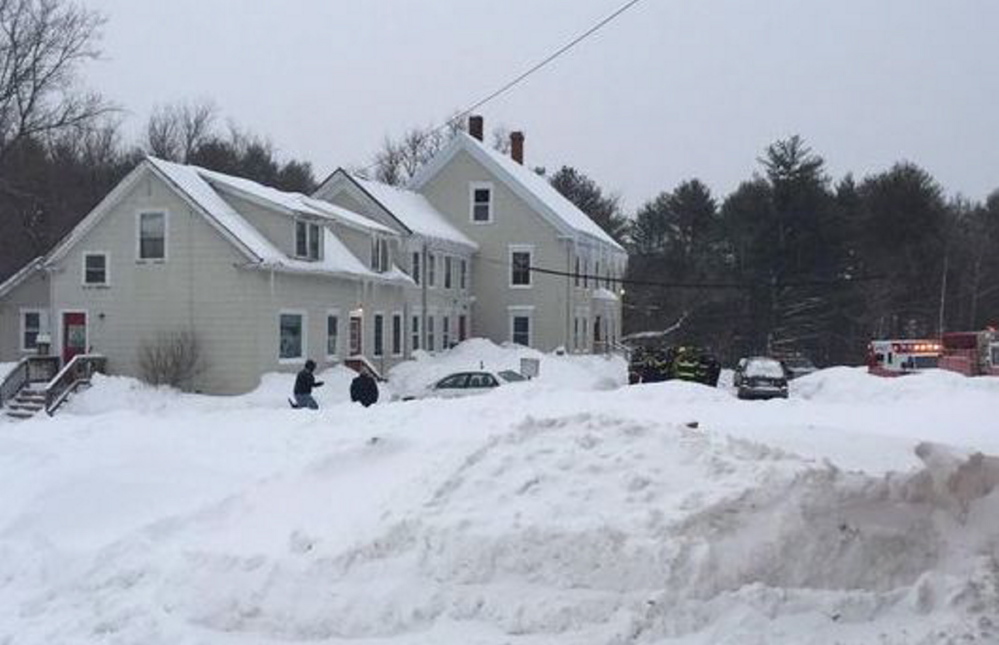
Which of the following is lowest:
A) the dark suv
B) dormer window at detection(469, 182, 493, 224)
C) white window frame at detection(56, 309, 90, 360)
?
the dark suv

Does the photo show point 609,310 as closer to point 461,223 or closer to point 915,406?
point 461,223

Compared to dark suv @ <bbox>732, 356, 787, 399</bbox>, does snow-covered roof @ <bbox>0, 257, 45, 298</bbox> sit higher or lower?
higher

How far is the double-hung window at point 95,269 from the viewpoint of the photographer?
121 ft

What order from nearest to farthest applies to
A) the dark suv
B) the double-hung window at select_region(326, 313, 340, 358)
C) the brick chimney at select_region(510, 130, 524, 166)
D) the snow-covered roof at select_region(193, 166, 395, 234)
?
the snow-covered roof at select_region(193, 166, 395, 234) < the double-hung window at select_region(326, 313, 340, 358) < the dark suv < the brick chimney at select_region(510, 130, 524, 166)

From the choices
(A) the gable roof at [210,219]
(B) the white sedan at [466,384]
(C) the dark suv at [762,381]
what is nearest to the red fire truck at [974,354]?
(C) the dark suv at [762,381]

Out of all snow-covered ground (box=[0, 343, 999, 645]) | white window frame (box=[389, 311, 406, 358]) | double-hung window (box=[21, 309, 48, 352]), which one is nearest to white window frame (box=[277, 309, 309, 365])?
white window frame (box=[389, 311, 406, 358])

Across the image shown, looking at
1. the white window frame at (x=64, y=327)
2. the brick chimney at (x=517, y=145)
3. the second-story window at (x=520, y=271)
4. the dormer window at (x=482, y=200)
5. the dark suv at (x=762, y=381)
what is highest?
the brick chimney at (x=517, y=145)

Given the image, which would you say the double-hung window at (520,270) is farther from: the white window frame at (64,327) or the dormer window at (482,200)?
the white window frame at (64,327)

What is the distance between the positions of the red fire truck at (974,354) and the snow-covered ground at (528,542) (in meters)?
25.3

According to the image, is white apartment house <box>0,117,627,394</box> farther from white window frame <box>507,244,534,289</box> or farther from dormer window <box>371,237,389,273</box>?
white window frame <box>507,244,534,289</box>

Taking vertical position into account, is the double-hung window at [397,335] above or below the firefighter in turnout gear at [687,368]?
above

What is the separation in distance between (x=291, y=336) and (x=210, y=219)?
4.33 metres

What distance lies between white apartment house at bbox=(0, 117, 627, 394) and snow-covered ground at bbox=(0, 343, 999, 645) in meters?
21.8

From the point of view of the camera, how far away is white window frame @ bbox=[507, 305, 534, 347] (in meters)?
55.9
